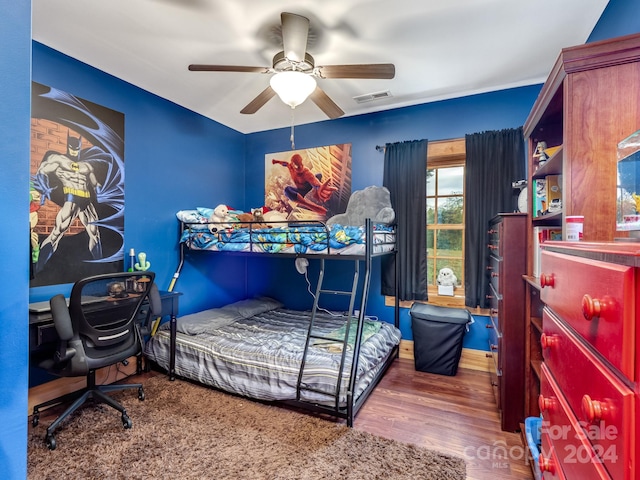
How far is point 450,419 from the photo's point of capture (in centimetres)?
216

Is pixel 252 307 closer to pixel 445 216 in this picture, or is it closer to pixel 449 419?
pixel 449 419

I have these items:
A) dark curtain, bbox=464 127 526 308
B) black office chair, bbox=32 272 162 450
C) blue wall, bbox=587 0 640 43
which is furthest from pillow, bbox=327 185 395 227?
black office chair, bbox=32 272 162 450

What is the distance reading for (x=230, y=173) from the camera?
402cm

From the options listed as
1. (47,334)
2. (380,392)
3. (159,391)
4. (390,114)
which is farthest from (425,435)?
(390,114)

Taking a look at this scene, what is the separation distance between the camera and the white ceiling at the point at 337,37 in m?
1.86

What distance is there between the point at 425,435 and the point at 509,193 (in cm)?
211

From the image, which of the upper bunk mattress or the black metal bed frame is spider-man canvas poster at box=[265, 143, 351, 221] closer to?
the upper bunk mattress

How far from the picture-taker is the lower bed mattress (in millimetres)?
2213

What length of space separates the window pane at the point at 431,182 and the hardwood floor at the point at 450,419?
1802mm

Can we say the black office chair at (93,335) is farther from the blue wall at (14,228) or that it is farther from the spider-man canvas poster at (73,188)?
the blue wall at (14,228)

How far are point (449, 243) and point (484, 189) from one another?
646 millimetres

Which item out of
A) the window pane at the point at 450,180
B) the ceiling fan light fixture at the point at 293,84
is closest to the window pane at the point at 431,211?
the window pane at the point at 450,180

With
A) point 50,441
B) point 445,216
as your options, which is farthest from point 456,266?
point 50,441

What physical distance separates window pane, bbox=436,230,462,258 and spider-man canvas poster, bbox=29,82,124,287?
3.06 m
